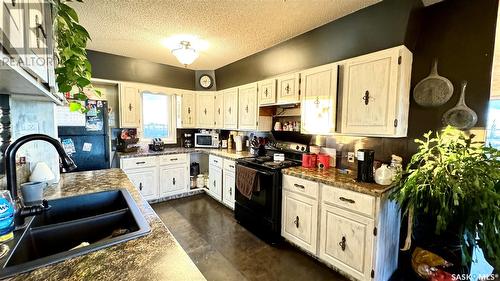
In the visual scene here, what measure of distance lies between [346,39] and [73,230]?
8.79 ft

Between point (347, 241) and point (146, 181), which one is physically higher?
point (146, 181)

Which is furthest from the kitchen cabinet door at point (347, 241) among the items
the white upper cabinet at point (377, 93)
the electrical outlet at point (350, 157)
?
the white upper cabinet at point (377, 93)

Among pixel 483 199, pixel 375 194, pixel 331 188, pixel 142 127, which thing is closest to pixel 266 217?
pixel 331 188

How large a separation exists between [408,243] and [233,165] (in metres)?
2.25

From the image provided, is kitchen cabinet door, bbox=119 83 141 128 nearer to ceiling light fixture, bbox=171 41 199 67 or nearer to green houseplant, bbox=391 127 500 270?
ceiling light fixture, bbox=171 41 199 67

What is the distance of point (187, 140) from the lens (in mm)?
4441

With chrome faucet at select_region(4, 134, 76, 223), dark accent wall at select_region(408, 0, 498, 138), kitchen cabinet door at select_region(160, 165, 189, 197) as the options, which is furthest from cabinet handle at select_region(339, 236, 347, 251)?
kitchen cabinet door at select_region(160, 165, 189, 197)

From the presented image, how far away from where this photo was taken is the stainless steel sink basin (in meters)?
0.74

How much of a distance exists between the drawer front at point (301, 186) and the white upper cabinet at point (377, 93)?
2.17 ft

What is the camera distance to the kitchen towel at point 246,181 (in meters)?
2.58

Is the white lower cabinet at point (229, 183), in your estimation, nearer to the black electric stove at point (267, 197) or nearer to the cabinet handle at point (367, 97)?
the black electric stove at point (267, 197)

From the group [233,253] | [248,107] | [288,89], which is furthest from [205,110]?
[233,253]

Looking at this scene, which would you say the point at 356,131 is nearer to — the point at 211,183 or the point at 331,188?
the point at 331,188

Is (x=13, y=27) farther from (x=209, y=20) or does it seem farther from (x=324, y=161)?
(x=324, y=161)
